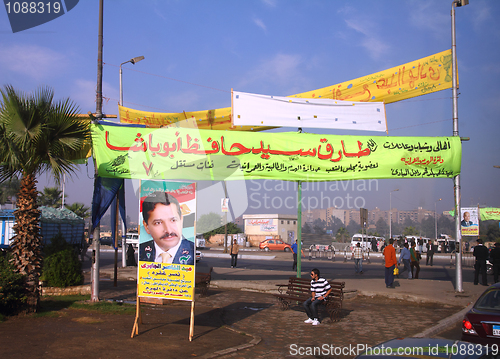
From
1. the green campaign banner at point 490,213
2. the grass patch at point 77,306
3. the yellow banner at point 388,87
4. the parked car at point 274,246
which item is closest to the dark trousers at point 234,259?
the yellow banner at point 388,87

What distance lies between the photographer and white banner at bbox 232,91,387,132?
44.9ft

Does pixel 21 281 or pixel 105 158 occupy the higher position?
pixel 105 158

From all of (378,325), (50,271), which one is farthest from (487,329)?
(50,271)

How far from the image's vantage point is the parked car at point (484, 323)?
230 inches

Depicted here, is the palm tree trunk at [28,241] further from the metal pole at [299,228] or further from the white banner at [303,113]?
the metal pole at [299,228]

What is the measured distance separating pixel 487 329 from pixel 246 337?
434 cm

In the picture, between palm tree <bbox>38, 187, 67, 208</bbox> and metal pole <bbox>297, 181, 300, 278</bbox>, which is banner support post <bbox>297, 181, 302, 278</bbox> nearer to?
metal pole <bbox>297, 181, 300, 278</bbox>

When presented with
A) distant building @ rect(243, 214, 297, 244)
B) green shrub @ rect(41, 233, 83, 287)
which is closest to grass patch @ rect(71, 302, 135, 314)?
green shrub @ rect(41, 233, 83, 287)

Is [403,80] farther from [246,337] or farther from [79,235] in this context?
[79,235]

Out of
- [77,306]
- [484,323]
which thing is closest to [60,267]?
[77,306]

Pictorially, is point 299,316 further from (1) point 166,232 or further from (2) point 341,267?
(2) point 341,267

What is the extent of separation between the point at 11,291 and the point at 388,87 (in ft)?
45.6

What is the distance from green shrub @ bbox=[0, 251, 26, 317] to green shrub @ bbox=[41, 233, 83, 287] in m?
3.31

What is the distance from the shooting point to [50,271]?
12.4 m
